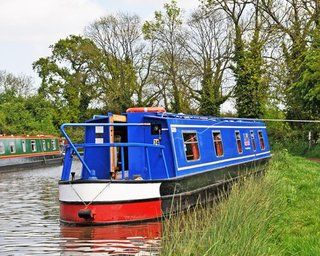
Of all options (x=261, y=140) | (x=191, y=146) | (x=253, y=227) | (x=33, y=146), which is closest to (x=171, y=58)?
(x=33, y=146)

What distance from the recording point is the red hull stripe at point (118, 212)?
1074 centimetres

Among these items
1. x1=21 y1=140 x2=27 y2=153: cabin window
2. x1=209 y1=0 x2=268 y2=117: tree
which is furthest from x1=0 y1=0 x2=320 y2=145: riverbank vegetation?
x1=21 y1=140 x2=27 y2=153: cabin window

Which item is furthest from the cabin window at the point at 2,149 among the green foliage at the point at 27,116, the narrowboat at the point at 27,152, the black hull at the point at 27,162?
the green foliage at the point at 27,116

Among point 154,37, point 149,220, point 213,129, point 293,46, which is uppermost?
point 154,37

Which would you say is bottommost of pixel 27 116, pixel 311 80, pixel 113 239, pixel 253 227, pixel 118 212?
pixel 113 239

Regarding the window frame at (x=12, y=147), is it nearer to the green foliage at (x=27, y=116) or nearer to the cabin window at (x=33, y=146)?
the cabin window at (x=33, y=146)

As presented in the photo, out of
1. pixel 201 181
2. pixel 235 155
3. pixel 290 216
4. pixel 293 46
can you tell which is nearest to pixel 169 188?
pixel 201 181

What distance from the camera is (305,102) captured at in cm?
2705

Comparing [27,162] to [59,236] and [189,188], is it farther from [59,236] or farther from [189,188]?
[59,236]

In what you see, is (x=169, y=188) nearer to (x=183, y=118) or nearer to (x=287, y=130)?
(x=183, y=118)

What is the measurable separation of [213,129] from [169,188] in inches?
163

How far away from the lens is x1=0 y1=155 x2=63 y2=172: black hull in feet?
94.2

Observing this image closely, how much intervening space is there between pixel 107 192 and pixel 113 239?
1280mm

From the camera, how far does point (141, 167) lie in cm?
1183
